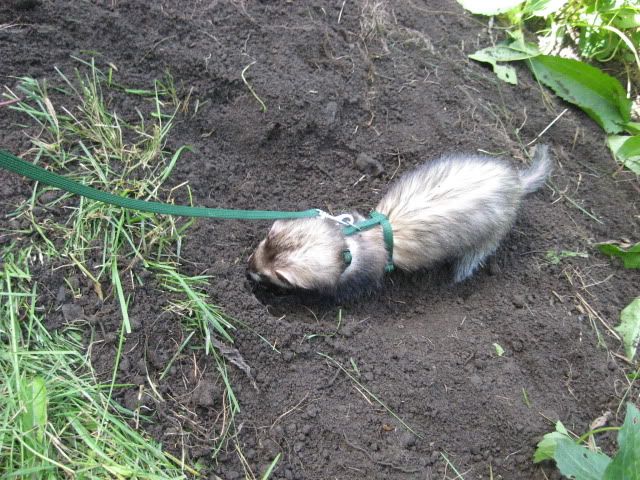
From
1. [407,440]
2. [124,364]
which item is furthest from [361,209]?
[124,364]

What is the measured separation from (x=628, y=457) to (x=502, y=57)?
11.1 feet

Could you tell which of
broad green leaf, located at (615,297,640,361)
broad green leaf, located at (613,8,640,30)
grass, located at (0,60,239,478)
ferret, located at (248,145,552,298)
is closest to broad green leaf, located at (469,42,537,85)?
broad green leaf, located at (613,8,640,30)

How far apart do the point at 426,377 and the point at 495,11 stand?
10.6ft

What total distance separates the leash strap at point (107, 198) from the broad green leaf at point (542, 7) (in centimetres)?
277

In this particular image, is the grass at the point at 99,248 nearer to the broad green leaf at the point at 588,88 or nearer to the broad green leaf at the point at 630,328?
the broad green leaf at the point at 630,328

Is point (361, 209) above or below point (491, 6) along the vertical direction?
below

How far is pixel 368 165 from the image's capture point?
12.1 feet

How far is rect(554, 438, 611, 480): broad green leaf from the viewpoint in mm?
2107

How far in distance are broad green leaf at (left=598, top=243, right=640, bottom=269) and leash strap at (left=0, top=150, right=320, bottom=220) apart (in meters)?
1.99

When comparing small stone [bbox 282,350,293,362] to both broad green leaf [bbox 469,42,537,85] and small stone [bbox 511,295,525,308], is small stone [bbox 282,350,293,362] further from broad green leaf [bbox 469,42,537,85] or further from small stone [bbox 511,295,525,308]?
broad green leaf [bbox 469,42,537,85]

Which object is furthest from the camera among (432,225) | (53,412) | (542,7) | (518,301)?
(542,7)

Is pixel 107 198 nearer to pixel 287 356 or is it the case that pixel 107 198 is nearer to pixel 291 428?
pixel 287 356

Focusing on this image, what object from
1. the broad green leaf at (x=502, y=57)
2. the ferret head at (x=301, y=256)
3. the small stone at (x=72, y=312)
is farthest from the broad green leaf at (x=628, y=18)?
the small stone at (x=72, y=312)

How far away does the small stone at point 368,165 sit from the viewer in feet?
12.0
